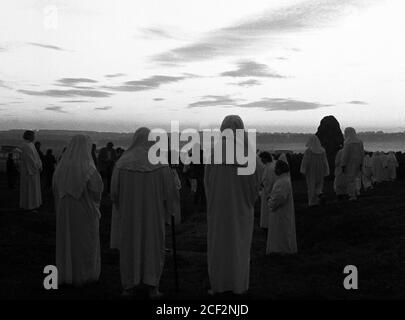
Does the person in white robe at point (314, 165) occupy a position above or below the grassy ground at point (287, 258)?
above

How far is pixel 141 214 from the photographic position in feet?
23.6

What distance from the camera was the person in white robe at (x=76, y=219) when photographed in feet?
25.2

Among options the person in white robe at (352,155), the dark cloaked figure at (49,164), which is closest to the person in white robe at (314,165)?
the person in white robe at (352,155)

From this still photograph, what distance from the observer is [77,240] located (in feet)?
25.4

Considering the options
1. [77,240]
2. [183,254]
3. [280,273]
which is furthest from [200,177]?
[77,240]

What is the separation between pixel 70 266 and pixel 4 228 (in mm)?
5006

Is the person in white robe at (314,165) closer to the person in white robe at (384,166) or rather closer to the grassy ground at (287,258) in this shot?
the grassy ground at (287,258)

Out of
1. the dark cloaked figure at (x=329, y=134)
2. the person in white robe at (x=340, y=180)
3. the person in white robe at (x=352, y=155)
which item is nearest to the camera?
the person in white robe at (x=352, y=155)

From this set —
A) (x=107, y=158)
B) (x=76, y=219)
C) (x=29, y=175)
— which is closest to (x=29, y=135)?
(x=29, y=175)

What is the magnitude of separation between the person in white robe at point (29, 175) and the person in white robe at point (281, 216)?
6224 millimetres

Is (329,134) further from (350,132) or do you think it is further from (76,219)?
(76,219)

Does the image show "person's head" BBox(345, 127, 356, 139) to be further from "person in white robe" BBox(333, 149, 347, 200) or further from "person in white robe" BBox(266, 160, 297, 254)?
"person in white robe" BBox(266, 160, 297, 254)

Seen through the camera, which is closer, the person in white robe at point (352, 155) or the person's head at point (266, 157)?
the person's head at point (266, 157)
